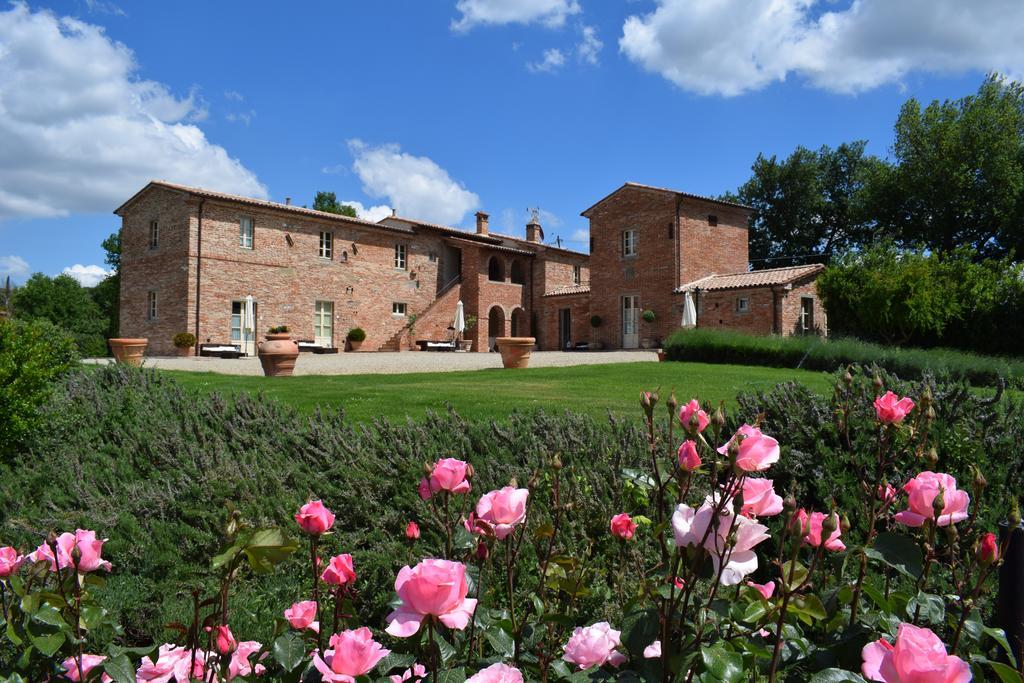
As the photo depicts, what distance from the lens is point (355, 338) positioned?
1070 inches

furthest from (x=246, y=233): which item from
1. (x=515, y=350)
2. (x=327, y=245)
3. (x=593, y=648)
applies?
(x=593, y=648)

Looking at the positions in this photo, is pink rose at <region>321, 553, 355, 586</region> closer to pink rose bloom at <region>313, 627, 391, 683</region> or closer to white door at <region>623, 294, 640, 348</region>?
pink rose bloom at <region>313, 627, 391, 683</region>

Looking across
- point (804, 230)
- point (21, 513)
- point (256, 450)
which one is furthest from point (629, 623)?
point (804, 230)

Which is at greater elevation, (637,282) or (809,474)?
(637,282)

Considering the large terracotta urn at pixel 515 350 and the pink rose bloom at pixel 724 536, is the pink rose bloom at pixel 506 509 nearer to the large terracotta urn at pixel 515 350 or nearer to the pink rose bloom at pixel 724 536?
the pink rose bloom at pixel 724 536

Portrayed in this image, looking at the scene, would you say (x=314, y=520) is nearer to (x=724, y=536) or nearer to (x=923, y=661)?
(x=724, y=536)

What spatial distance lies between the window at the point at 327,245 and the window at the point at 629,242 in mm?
12471

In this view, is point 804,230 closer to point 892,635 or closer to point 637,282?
point 637,282

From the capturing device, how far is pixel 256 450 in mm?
4547

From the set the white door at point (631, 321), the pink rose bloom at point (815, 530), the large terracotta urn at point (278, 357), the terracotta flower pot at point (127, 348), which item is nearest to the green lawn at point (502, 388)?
the large terracotta urn at point (278, 357)

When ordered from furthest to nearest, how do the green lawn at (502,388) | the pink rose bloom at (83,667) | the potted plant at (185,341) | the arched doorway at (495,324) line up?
the arched doorway at (495,324), the potted plant at (185,341), the green lawn at (502,388), the pink rose bloom at (83,667)

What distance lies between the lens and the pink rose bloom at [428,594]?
90 centimetres

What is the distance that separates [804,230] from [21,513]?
144ft

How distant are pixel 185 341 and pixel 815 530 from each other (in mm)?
24301
